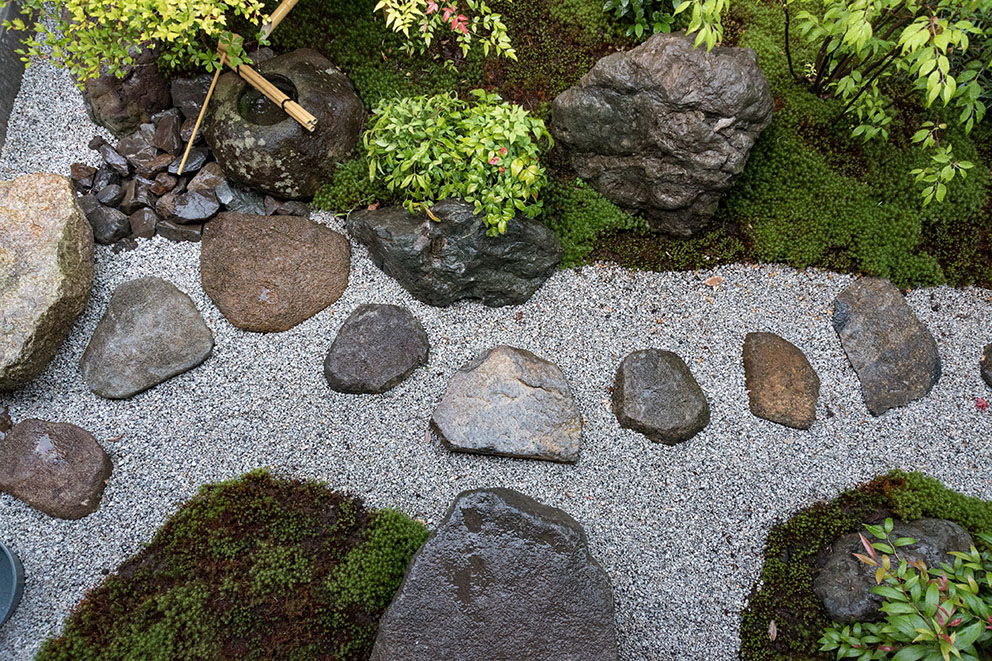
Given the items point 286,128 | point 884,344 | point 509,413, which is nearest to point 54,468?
point 286,128

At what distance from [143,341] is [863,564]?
192 inches

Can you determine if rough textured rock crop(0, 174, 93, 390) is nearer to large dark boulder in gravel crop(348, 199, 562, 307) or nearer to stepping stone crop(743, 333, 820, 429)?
large dark boulder in gravel crop(348, 199, 562, 307)

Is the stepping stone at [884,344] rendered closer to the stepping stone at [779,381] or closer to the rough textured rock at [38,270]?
the stepping stone at [779,381]

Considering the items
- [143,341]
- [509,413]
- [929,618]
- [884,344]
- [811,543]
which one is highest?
[884,344]

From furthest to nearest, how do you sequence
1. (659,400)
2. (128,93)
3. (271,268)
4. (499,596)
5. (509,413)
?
(128,93)
(271,268)
(659,400)
(509,413)
(499,596)

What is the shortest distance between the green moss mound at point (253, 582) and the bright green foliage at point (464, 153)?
2.13 metres

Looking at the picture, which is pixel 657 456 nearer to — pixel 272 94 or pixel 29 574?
pixel 272 94

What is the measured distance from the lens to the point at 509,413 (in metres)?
3.88

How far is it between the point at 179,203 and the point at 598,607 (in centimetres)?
403

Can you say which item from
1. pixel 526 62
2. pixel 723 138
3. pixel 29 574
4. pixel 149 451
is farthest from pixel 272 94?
pixel 29 574

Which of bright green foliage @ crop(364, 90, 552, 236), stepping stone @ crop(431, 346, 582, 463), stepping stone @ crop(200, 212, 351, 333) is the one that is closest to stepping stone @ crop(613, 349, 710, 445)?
stepping stone @ crop(431, 346, 582, 463)

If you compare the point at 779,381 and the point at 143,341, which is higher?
the point at 779,381

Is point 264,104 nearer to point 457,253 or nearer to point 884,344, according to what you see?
point 457,253

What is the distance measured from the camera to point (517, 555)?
10.6 ft
